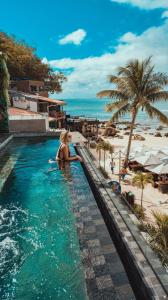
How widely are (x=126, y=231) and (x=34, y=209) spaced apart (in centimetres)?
329

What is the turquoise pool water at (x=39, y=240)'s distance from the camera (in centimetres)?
436

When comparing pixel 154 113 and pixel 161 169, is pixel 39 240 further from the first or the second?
pixel 154 113

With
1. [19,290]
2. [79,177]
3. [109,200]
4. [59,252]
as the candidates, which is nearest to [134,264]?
[59,252]

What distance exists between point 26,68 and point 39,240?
54.8m

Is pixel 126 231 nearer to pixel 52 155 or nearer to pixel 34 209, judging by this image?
pixel 34 209

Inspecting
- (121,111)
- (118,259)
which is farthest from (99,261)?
(121,111)

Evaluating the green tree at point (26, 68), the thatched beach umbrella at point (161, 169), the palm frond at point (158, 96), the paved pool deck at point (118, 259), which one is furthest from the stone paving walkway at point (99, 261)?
the green tree at point (26, 68)

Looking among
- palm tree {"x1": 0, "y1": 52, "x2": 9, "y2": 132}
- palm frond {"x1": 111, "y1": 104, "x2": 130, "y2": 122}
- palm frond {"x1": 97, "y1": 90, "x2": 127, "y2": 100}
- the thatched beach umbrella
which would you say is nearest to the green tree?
palm tree {"x1": 0, "y1": 52, "x2": 9, "y2": 132}

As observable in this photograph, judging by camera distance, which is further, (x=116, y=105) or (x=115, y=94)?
(x=115, y=94)

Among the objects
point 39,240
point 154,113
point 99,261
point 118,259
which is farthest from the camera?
point 154,113

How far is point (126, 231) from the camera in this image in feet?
18.5

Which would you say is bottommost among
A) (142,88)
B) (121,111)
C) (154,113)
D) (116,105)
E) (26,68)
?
(154,113)

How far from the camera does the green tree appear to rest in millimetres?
50819

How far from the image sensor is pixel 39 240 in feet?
19.3
